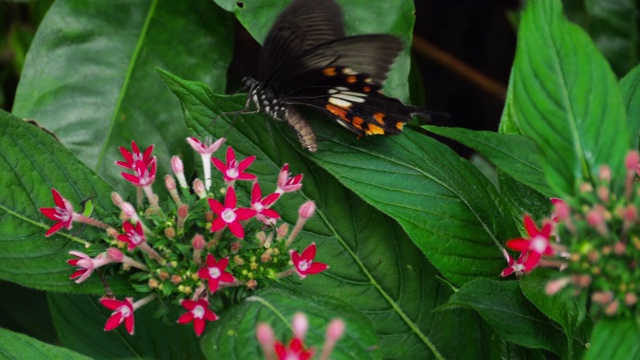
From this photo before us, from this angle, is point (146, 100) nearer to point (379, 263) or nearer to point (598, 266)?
point (379, 263)

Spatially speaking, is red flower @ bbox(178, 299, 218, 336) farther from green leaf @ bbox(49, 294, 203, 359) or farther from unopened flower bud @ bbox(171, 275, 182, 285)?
green leaf @ bbox(49, 294, 203, 359)

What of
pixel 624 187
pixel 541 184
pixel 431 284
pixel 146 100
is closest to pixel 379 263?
pixel 431 284

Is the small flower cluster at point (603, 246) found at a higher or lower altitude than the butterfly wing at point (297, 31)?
lower

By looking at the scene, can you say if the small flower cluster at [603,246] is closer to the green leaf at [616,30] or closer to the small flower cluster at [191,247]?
the small flower cluster at [191,247]

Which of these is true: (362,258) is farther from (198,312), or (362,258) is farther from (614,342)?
(614,342)

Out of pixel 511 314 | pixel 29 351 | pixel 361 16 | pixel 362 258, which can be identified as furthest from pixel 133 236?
pixel 361 16

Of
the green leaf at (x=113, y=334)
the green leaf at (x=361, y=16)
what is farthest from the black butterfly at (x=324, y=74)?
the green leaf at (x=113, y=334)

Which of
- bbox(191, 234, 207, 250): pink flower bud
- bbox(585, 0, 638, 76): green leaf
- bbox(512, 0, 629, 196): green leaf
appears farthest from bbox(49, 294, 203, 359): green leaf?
bbox(585, 0, 638, 76): green leaf
